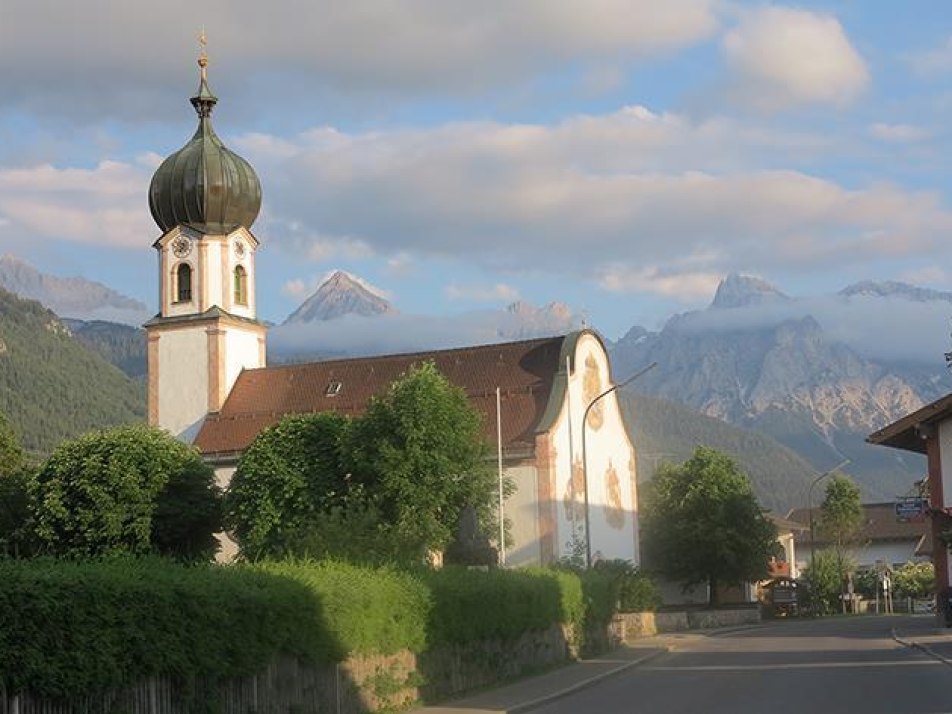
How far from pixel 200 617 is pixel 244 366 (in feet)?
A: 185

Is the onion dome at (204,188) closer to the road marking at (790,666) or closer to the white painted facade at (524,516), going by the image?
the white painted facade at (524,516)

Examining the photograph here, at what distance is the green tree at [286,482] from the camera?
54281 millimetres

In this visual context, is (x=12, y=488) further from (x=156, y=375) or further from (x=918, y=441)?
(x=918, y=441)

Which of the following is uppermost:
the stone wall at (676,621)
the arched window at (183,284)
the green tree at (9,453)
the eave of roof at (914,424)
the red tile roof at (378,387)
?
the arched window at (183,284)

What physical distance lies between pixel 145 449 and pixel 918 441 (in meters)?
29.9

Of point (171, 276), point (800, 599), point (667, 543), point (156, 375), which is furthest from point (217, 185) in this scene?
point (800, 599)

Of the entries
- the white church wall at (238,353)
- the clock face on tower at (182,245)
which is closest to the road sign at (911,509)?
the white church wall at (238,353)

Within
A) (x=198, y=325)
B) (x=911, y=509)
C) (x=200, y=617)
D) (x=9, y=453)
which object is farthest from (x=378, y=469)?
(x=200, y=617)

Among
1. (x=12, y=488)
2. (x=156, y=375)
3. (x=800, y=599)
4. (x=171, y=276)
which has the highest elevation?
(x=171, y=276)

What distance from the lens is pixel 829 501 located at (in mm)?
103188

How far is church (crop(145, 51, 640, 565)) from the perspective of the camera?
217 ft

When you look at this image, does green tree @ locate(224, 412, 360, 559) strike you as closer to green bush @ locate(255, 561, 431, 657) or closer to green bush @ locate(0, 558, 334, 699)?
green bush @ locate(255, 561, 431, 657)

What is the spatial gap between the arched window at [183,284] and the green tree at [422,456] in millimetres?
20386

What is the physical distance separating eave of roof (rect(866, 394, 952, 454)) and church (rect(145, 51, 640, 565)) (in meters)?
13.2
